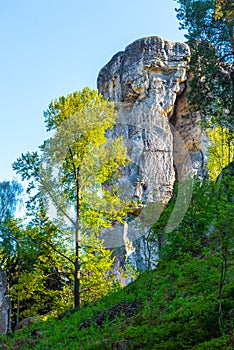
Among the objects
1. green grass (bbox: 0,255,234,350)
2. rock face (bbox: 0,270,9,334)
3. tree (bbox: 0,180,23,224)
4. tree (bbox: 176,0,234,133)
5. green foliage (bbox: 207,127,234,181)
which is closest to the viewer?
green grass (bbox: 0,255,234,350)

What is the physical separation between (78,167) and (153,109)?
19632 mm

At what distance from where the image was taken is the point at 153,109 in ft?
101

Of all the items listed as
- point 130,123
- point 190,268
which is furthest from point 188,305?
point 130,123

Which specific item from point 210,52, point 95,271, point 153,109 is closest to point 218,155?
point 210,52

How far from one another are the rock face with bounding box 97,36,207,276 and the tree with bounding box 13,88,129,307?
54.3 ft

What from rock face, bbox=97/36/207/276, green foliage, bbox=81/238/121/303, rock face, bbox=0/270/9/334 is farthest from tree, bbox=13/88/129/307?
rock face, bbox=97/36/207/276

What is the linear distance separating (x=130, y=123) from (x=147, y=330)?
87.2 ft

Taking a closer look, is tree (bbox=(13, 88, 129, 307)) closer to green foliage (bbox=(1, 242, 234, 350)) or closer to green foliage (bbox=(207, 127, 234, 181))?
green foliage (bbox=(1, 242, 234, 350))

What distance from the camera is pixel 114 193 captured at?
38.8ft

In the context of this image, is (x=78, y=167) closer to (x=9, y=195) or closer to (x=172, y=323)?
(x=172, y=323)

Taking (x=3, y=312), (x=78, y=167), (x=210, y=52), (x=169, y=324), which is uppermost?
(x=210, y=52)

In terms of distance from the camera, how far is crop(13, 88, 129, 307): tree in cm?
1156

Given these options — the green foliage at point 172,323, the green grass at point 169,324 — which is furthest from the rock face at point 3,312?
the green foliage at point 172,323

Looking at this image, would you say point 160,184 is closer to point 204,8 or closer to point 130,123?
point 130,123
